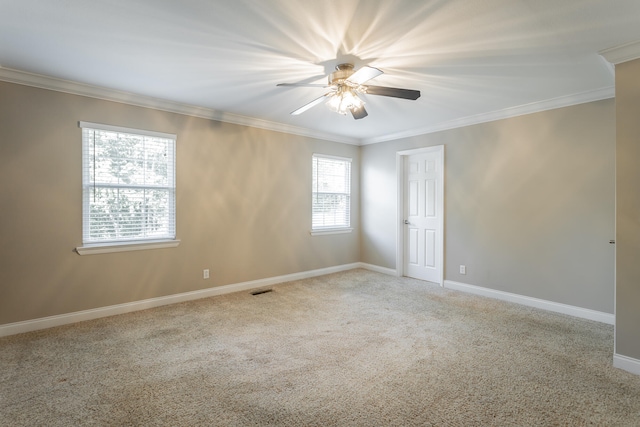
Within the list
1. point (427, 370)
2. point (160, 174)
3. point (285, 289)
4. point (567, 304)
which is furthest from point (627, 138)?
point (160, 174)

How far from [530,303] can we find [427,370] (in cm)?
238

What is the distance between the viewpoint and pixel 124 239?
3770 millimetres

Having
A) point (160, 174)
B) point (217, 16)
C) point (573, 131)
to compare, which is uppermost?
point (217, 16)

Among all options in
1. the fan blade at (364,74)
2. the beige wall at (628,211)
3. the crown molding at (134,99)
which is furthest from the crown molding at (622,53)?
the crown molding at (134,99)

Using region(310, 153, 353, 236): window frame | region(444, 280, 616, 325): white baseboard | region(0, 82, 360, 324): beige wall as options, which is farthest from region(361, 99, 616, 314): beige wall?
region(0, 82, 360, 324): beige wall

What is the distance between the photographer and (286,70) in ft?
9.84

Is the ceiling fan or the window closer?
the ceiling fan

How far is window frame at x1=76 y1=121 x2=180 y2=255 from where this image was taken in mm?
3490

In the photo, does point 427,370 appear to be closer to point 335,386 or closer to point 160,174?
point 335,386

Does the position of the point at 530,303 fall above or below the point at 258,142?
below

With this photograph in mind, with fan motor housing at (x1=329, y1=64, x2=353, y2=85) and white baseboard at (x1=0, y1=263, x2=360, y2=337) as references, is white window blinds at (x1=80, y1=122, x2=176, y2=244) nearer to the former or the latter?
white baseboard at (x1=0, y1=263, x2=360, y2=337)

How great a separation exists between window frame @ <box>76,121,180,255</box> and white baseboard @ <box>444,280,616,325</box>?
4.02m

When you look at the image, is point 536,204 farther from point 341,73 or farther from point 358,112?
point 341,73

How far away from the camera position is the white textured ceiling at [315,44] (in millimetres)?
2061
